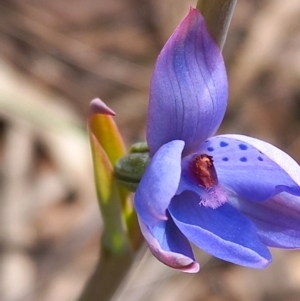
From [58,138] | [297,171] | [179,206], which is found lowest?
[58,138]

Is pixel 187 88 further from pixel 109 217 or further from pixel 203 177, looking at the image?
pixel 109 217

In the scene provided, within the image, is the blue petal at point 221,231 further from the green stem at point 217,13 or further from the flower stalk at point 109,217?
the green stem at point 217,13

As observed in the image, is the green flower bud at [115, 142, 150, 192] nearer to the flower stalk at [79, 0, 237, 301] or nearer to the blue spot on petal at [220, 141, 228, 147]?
the flower stalk at [79, 0, 237, 301]

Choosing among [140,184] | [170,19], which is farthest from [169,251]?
[170,19]

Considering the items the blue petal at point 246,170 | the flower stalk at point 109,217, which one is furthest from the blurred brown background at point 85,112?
the blue petal at point 246,170

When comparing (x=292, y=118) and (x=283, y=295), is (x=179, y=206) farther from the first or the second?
(x=292, y=118)

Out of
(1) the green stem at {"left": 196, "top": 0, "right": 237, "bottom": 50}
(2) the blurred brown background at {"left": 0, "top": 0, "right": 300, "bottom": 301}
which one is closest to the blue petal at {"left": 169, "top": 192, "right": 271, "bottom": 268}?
(1) the green stem at {"left": 196, "top": 0, "right": 237, "bottom": 50}

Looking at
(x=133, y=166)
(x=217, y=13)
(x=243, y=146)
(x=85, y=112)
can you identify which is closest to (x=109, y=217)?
(x=133, y=166)
